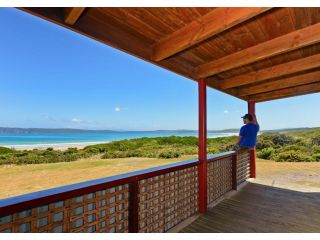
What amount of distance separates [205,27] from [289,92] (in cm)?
371

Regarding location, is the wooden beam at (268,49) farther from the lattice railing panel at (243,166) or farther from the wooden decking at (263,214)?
the lattice railing panel at (243,166)

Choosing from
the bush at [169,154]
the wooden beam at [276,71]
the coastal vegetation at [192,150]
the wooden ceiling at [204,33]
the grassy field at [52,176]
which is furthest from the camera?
the bush at [169,154]

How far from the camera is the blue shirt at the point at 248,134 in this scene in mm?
4449

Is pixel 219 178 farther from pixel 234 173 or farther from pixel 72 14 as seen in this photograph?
pixel 72 14

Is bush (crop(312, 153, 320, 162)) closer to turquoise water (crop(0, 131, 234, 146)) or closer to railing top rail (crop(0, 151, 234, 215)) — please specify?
railing top rail (crop(0, 151, 234, 215))

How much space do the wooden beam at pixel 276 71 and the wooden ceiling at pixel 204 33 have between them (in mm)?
12

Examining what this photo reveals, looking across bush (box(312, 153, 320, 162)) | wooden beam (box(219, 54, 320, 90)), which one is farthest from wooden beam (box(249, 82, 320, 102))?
bush (box(312, 153, 320, 162))

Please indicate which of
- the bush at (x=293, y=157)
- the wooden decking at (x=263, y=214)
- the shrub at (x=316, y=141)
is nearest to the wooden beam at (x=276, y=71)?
the wooden decking at (x=263, y=214)

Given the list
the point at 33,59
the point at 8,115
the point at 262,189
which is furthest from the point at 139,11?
the point at 8,115

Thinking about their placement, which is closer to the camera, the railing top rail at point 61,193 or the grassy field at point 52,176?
the railing top rail at point 61,193

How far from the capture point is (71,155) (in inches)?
822

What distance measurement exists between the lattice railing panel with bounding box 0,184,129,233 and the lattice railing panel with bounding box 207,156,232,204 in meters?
1.91

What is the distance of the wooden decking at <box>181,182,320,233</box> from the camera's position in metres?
2.62

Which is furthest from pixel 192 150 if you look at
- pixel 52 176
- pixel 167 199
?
pixel 167 199
